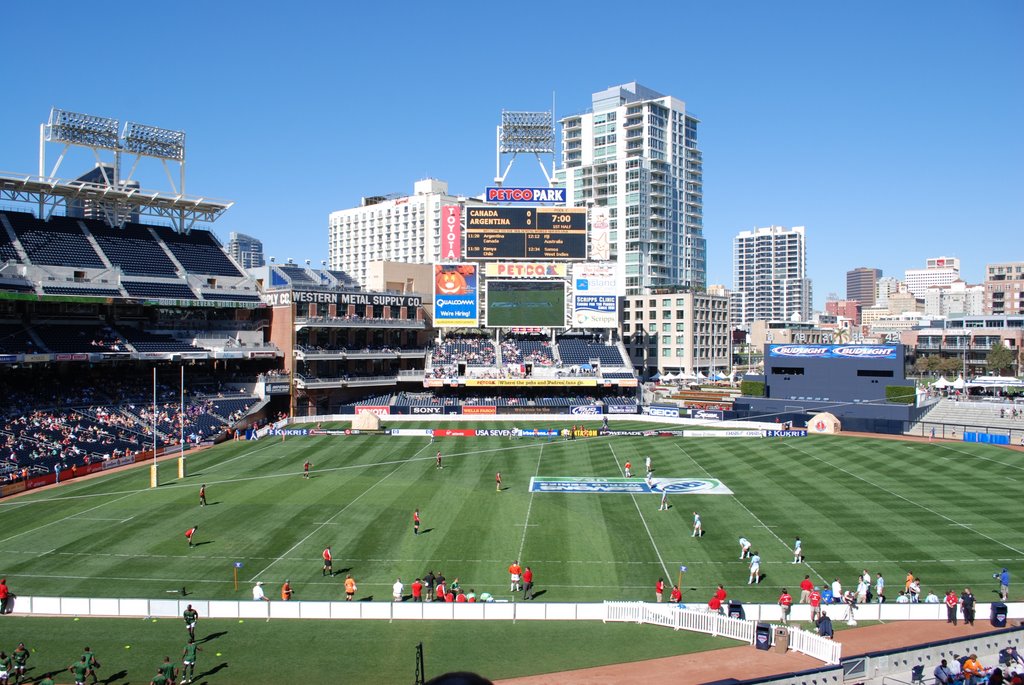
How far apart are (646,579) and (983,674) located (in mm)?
13315

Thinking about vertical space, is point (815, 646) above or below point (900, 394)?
below

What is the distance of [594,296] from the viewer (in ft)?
275

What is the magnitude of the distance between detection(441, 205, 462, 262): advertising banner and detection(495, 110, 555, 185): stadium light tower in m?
10.3

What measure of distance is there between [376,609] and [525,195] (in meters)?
61.6

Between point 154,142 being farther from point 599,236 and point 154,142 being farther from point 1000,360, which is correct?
point 1000,360

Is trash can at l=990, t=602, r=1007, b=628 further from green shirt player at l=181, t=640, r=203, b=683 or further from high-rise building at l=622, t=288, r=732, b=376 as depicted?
high-rise building at l=622, t=288, r=732, b=376

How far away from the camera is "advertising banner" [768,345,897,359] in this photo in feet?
240

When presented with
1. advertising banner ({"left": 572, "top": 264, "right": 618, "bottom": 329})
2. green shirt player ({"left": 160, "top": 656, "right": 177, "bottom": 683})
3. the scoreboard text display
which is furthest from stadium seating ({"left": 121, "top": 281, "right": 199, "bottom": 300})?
green shirt player ({"left": 160, "top": 656, "right": 177, "bottom": 683})

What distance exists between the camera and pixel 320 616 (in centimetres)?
2580

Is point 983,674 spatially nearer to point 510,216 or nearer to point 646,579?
point 646,579

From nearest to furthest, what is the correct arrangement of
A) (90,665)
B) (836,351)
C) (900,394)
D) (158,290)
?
(90,665)
(900,394)
(158,290)
(836,351)

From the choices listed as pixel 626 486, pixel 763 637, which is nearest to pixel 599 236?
pixel 626 486

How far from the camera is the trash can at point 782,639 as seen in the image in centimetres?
2245

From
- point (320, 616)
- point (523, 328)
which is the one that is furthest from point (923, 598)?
point (523, 328)
